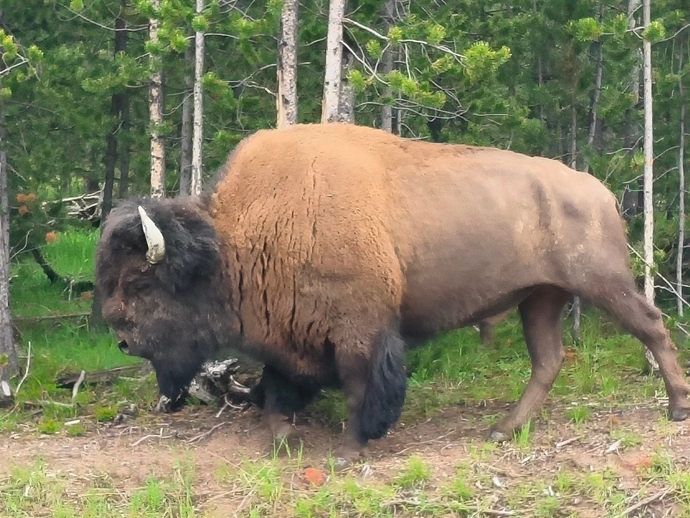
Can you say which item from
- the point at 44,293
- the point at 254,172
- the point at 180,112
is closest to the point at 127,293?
the point at 254,172

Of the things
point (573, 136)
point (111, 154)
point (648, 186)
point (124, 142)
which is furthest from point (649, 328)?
point (111, 154)

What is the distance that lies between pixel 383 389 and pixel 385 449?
1.85ft

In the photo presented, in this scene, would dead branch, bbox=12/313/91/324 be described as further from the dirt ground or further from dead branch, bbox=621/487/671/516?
dead branch, bbox=621/487/671/516

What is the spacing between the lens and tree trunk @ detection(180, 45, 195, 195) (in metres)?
9.17

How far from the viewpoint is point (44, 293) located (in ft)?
43.7

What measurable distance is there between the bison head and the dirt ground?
0.70 meters

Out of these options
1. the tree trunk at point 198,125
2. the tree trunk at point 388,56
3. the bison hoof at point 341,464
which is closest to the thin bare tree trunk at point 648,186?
the tree trunk at point 388,56

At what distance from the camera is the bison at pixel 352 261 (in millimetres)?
5762

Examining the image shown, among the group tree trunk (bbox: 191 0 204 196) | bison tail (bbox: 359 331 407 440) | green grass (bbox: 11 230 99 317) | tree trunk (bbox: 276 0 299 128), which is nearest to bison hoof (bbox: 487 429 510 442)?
bison tail (bbox: 359 331 407 440)

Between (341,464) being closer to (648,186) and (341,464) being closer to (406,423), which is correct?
(406,423)

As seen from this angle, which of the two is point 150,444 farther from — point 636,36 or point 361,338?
point 636,36

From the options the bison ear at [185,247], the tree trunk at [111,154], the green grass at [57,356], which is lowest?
the green grass at [57,356]

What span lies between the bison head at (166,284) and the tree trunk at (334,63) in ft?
5.59

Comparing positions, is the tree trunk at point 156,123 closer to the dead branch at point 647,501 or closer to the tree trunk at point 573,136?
the tree trunk at point 573,136
